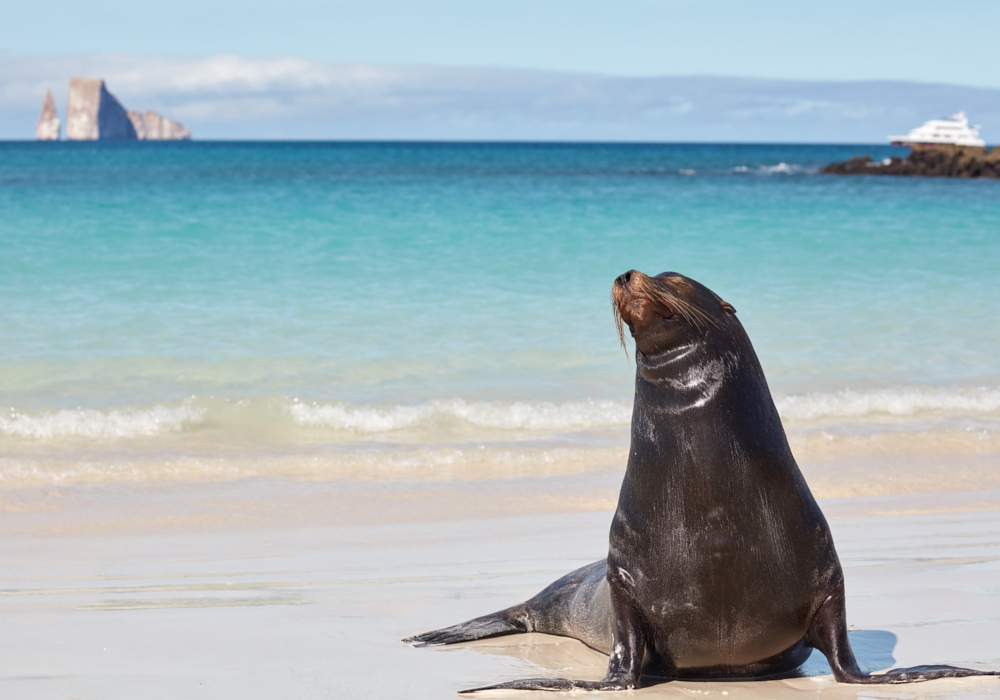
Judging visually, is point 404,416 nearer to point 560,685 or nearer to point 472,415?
point 472,415

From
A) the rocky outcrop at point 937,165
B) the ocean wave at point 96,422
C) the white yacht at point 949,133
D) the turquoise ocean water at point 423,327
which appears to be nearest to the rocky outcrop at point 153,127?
the white yacht at point 949,133

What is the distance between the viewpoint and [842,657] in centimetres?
330

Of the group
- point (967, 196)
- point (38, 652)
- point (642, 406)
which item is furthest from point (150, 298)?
point (967, 196)

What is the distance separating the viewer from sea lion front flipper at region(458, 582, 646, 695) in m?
3.27

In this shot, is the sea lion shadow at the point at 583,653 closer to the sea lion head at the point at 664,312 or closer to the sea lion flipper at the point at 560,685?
the sea lion flipper at the point at 560,685

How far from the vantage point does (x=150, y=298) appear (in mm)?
13508

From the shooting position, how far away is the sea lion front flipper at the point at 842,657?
129 inches

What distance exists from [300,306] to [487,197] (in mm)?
19327

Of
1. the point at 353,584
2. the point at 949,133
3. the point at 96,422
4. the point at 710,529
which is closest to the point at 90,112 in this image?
the point at 949,133

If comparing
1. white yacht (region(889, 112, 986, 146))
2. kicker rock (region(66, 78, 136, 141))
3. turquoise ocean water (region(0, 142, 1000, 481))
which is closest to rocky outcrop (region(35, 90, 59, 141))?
kicker rock (region(66, 78, 136, 141))

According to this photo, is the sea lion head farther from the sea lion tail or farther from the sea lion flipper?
the sea lion tail

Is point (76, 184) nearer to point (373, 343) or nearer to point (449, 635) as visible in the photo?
point (373, 343)

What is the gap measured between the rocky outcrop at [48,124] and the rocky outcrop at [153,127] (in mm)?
12137

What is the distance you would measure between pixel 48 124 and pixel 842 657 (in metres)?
173
